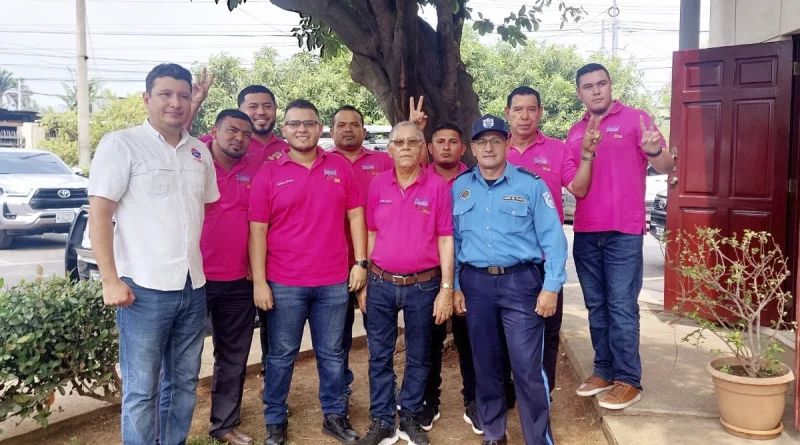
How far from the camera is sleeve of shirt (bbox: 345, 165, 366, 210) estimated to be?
393cm

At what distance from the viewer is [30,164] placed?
1336 centimetres

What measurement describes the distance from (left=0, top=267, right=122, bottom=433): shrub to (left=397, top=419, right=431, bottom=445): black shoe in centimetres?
184

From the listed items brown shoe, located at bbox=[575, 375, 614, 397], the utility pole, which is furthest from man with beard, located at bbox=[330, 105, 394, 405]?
the utility pole

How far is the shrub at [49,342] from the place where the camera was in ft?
11.4

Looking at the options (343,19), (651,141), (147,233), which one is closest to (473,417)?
(651,141)

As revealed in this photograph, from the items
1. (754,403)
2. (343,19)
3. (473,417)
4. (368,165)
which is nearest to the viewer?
(754,403)

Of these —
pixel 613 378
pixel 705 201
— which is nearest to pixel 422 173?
pixel 613 378

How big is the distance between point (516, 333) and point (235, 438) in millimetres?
1843

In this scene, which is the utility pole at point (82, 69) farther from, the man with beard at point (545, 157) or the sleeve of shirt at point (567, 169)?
the sleeve of shirt at point (567, 169)

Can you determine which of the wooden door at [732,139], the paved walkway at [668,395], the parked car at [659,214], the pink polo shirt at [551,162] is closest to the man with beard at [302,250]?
the pink polo shirt at [551,162]

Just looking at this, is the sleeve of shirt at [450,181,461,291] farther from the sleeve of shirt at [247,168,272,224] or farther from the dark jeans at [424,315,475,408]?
the sleeve of shirt at [247,168,272,224]

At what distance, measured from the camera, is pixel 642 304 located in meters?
7.21

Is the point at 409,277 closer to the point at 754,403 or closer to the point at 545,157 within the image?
the point at 545,157

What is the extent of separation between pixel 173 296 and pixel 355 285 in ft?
3.64
